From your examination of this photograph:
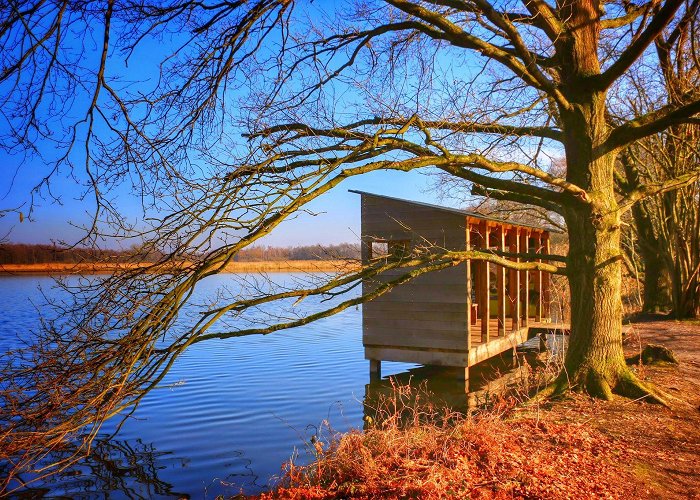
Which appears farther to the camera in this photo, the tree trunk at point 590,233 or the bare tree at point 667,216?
the bare tree at point 667,216

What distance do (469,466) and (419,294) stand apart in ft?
29.4

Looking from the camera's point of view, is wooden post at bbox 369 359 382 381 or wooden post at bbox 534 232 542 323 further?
wooden post at bbox 534 232 542 323

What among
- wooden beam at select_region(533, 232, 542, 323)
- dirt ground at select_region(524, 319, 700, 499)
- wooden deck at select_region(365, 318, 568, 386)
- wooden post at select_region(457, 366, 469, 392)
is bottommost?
wooden post at select_region(457, 366, 469, 392)

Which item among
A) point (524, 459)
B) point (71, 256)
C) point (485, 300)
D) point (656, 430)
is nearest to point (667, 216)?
point (485, 300)

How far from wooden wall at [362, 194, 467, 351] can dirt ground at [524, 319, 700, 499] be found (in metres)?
4.67

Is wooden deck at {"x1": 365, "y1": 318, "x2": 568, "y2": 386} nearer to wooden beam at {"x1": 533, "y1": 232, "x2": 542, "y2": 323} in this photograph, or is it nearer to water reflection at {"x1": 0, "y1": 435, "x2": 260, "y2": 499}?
wooden beam at {"x1": 533, "y1": 232, "x2": 542, "y2": 323}

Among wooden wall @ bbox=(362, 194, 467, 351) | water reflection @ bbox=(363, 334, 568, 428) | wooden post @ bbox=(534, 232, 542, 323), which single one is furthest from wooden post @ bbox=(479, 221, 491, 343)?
wooden post @ bbox=(534, 232, 542, 323)

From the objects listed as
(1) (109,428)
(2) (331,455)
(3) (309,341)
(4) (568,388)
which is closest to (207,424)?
(1) (109,428)

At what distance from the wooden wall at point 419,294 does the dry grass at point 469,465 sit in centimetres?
715

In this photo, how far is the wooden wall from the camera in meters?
13.0

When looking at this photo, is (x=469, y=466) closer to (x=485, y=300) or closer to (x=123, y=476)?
(x=123, y=476)

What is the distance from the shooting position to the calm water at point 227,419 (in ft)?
26.1

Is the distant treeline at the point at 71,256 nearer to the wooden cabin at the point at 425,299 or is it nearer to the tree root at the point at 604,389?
the tree root at the point at 604,389

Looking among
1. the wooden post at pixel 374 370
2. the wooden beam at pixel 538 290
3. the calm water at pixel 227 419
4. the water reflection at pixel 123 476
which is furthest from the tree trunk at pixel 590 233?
the wooden beam at pixel 538 290
